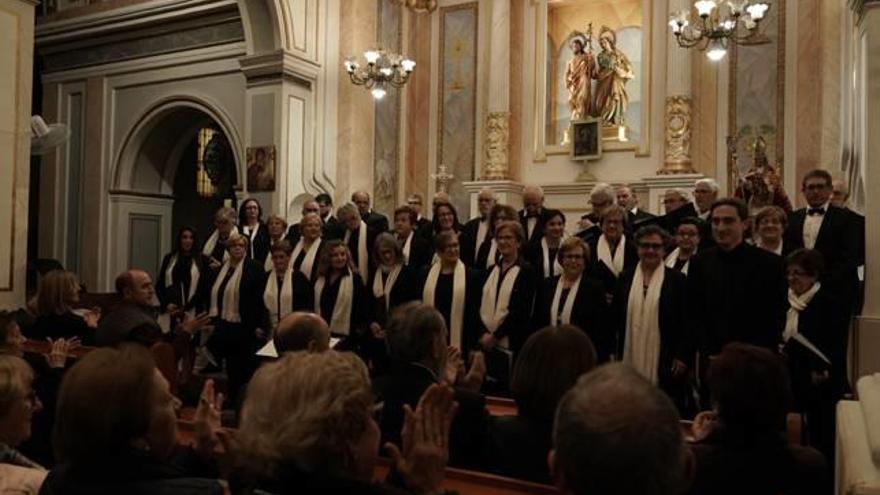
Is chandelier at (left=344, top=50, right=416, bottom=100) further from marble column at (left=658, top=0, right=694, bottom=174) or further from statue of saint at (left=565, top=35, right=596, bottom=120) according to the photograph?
marble column at (left=658, top=0, right=694, bottom=174)

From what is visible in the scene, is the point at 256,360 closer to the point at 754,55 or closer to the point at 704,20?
the point at 704,20

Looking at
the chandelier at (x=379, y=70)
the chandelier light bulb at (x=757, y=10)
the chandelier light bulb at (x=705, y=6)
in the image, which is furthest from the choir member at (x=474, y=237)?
the chandelier at (x=379, y=70)

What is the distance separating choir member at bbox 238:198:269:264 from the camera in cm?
834

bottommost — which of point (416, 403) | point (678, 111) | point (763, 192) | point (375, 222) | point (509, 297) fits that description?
point (416, 403)

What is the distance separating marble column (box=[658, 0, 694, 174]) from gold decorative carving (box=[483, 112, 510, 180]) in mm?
2241

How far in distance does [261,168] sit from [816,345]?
7.68 meters

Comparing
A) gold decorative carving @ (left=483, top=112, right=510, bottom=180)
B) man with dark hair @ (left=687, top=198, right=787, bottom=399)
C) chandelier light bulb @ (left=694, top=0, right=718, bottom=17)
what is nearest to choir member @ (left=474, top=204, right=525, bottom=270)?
man with dark hair @ (left=687, top=198, right=787, bottom=399)

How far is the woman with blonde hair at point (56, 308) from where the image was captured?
5.12 meters

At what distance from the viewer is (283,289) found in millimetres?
6836

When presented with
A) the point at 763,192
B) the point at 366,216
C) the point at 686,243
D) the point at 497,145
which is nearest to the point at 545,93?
the point at 497,145

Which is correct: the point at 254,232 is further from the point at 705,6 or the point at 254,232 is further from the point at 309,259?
the point at 705,6

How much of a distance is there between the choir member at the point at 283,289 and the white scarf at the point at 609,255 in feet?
7.60

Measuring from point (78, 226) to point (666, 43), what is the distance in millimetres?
9082

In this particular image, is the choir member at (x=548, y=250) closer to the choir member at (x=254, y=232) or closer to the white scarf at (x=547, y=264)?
the white scarf at (x=547, y=264)
